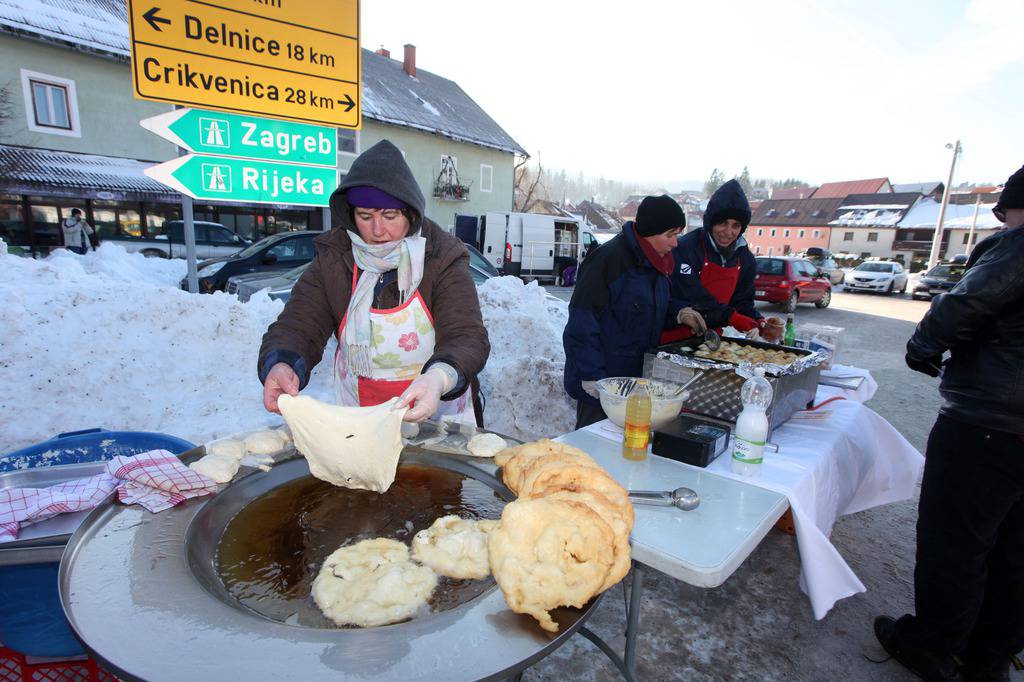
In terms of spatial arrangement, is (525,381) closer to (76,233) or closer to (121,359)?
(121,359)

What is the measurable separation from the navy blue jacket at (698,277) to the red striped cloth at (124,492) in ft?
10.3

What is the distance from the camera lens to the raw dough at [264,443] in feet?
6.07

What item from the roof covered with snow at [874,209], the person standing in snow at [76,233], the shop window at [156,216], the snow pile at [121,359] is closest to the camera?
the snow pile at [121,359]

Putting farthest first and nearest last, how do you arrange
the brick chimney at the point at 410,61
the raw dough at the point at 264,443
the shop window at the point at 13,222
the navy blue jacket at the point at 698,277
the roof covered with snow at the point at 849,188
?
the roof covered with snow at the point at 849,188 < the brick chimney at the point at 410,61 < the shop window at the point at 13,222 < the navy blue jacket at the point at 698,277 < the raw dough at the point at 264,443

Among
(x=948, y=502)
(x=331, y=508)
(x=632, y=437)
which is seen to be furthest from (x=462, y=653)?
(x=948, y=502)

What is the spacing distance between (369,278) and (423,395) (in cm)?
81

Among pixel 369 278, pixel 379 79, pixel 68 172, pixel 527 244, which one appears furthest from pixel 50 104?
pixel 369 278

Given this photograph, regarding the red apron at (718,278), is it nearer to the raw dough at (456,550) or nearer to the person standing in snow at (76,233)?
the raw dough at (456,550)

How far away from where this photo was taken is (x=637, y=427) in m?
2.00

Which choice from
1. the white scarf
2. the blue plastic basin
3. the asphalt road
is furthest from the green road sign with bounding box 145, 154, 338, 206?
the asphalt road

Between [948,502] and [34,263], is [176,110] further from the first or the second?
[948,502]

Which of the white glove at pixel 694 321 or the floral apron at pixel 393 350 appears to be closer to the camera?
the floral apron at pixel 393 350

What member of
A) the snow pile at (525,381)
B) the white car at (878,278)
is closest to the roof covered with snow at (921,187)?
the white car at (878,278)

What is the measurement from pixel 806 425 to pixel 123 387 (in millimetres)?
5330
